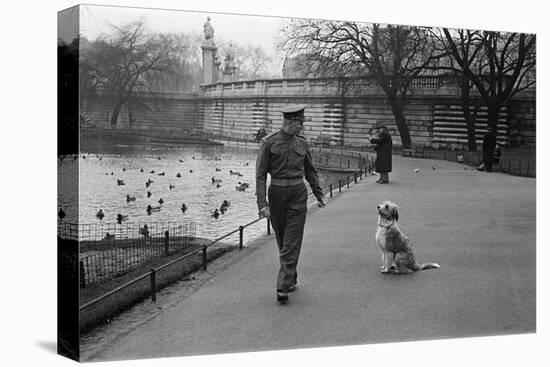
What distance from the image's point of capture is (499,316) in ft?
30.2

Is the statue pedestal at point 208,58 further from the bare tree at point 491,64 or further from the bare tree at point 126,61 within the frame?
the bare tree at point 491,64

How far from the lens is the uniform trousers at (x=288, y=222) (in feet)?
26.2

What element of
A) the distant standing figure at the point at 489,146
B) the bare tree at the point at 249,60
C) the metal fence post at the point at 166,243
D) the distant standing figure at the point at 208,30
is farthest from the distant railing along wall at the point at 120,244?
the distant standing figure at the point at 489,146

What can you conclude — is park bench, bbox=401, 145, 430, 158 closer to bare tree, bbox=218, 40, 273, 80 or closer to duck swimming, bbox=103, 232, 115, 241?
bare tree, bbox=218, 40, 273, 80

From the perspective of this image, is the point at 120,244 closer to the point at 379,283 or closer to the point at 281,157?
the point at 281,157

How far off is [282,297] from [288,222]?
0.81 meters

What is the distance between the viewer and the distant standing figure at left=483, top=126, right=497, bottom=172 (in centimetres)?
980

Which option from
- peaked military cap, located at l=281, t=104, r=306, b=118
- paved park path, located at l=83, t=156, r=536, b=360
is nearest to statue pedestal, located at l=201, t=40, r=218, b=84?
peaked military cap, located at l=281, t=104, r=306, b=118

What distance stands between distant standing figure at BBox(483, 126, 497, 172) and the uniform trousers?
2.86 metres

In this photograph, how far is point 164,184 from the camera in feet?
26.8

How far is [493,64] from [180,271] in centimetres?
452

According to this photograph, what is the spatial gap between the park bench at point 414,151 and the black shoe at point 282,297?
7.72 feet

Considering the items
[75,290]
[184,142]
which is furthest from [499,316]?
[75,290]

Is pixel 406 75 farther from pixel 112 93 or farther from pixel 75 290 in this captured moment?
pixel 75 290
